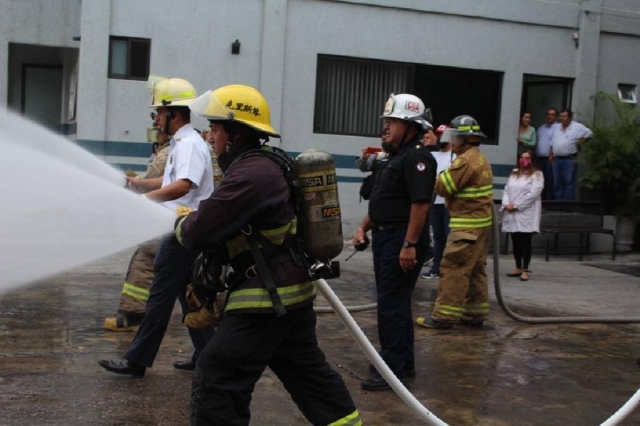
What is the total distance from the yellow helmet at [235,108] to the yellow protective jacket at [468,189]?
3609 millimetres

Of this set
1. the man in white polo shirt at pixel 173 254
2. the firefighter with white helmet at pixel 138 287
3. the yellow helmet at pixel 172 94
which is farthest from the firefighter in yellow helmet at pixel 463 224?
the yellow helmet at pixel 172 94

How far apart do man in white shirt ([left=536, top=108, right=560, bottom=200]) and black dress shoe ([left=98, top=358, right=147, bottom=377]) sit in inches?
381

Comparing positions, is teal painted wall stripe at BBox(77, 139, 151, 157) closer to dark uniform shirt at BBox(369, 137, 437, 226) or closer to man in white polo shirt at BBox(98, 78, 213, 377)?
man in white polo shirt at BBox(98, 78, 213, 377)

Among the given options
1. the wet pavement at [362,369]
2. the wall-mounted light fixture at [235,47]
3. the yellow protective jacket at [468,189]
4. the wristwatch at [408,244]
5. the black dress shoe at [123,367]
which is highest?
the wall-mounted light fixture at [235,47]

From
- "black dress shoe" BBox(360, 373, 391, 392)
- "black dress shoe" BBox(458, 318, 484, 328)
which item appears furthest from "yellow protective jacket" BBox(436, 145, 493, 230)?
"black dress shoe" BBox(360, 373, 391, 392)

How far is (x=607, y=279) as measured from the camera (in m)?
11.3

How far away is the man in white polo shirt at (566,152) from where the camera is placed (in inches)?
538

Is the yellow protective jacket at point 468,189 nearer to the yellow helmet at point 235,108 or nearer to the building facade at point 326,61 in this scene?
the yellow helmet at point 235,108

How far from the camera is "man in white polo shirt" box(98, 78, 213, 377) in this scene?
5672 millimetres

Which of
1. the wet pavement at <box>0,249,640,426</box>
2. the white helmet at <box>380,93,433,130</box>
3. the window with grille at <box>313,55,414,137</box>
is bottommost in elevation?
the wet pavement at <box>0,249,640,426</box>

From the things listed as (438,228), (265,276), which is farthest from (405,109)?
(438,228)

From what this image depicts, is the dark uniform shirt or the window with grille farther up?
the window with grille

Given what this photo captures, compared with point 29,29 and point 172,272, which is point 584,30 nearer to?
point 29,29

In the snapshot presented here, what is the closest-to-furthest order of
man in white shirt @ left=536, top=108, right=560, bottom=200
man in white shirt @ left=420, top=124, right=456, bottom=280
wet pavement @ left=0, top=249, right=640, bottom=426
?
wet pavement @ left=0, top=249, right=640, bottom=426 → man in white shirt @ left=420, top=124, right=456, bottom=280 → man in white shirt @ left=536, top=108, right=560, bottom=200
